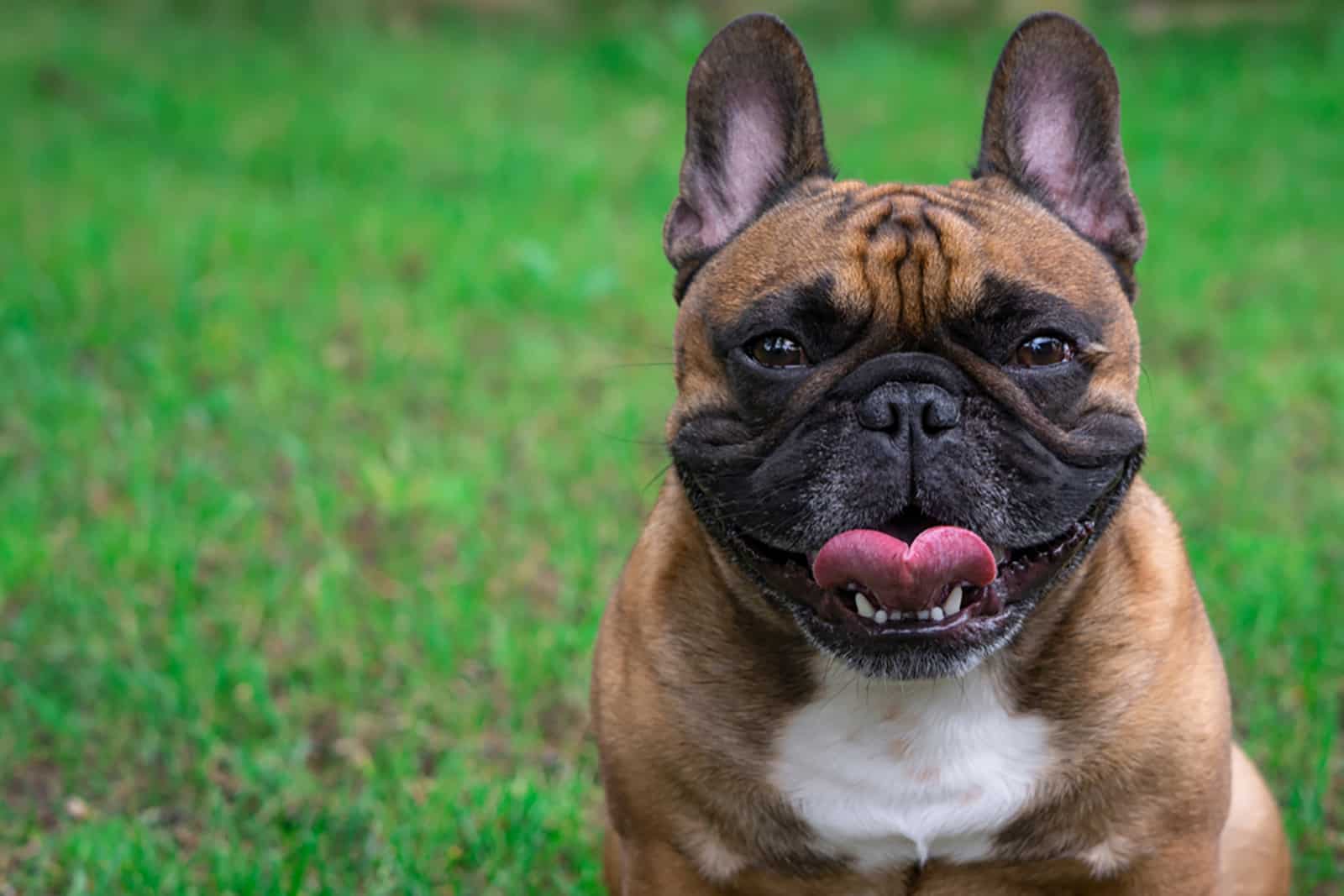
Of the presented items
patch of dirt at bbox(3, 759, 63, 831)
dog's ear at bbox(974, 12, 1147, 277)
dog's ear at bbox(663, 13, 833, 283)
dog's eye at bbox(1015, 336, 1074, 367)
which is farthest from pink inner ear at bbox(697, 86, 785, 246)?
patch of dirt at bbox(3, 759, 63, 831)

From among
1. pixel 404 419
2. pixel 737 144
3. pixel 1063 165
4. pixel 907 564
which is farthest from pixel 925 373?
pixel 404 419

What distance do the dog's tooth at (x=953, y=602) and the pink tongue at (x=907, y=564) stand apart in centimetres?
3

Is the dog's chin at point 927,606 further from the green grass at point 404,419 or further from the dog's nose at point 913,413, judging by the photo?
the green grass at point 404,419

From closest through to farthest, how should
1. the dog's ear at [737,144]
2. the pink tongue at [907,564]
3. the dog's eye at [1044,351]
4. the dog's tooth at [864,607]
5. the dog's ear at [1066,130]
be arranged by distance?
the pink tongue at [907,564] < the dog's tooth at [864,607] < the dog's eye at [1044,351] < the dog's ear at [1066,130] < the dog's ear at [737,144]

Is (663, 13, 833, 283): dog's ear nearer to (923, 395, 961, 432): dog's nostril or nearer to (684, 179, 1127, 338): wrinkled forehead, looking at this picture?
(684, 179, 1127, 338): wrinkled forehead

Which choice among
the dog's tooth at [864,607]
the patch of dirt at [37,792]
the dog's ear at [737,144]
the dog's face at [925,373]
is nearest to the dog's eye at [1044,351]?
the dog's face at [925,373]

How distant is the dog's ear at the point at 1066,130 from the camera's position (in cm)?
307

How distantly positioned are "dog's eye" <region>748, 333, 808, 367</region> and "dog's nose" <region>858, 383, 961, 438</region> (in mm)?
239

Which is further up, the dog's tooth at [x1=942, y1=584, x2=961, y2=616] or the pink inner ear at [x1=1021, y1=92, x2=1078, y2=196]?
the pink inner ear at [x1=1021, y1=92, x2=1078, y2=196]

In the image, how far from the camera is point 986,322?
111 inches

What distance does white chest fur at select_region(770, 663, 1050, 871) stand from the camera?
2.85 m

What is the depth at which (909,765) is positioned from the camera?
2.91 m

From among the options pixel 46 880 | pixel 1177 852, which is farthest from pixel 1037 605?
pixel 46 880

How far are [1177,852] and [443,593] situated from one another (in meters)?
2.55
